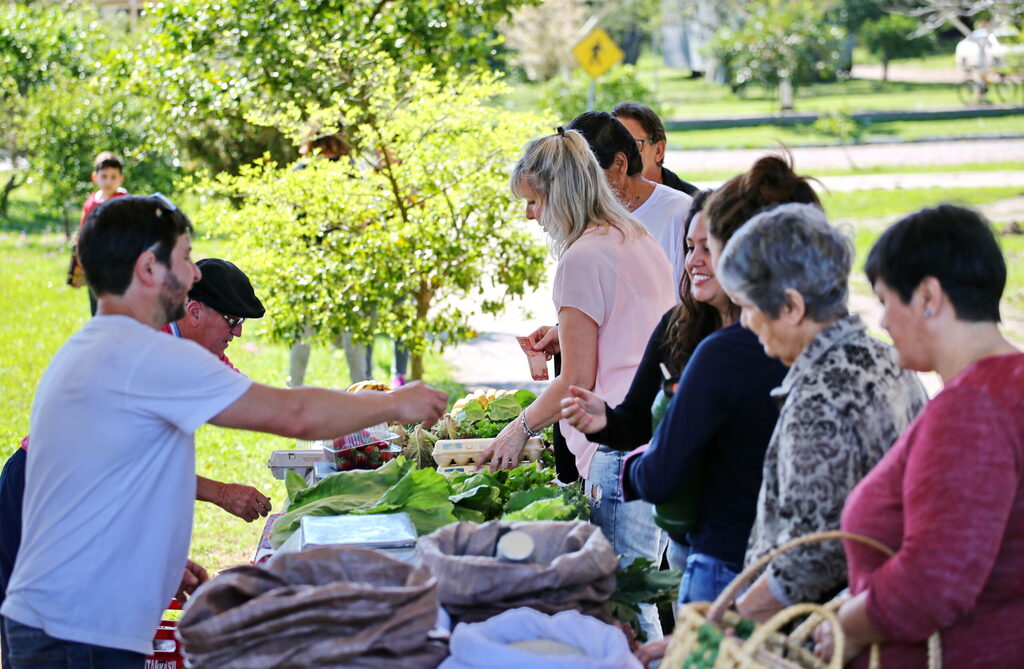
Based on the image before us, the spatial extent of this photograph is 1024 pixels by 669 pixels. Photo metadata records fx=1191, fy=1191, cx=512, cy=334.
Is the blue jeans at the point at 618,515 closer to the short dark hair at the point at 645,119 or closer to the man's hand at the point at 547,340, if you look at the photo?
the man's hand at the point at 547,340

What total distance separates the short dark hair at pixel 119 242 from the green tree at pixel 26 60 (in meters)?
18.8

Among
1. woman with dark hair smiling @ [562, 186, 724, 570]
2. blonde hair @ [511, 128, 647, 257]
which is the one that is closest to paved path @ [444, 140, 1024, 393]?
blonde hair @ [511, 128, 647, 257]

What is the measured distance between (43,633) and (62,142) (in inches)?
675

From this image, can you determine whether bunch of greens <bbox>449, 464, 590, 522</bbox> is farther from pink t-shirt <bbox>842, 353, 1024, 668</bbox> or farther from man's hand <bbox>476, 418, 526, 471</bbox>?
pink t-shirt <bbox>842, 353, 1024, 668</bbox>

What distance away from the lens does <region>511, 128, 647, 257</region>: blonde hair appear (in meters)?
3.87

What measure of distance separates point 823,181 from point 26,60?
14691 mm

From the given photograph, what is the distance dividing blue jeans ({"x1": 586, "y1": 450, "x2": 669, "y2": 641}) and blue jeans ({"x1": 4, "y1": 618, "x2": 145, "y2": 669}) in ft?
5.09

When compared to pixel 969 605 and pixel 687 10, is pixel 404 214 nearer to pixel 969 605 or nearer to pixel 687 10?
pixel 969 605

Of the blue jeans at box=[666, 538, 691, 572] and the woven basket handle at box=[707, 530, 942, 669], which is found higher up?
the woven basket handle at box=[707, 530, 942, 669]

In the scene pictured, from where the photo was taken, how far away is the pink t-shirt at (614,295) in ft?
12.4

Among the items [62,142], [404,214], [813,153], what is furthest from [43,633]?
[813,153]

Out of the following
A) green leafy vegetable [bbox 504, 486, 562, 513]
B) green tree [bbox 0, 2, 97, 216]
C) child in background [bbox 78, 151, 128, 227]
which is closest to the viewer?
green leafy vegetable [bbox 504, 486, 562, 513]

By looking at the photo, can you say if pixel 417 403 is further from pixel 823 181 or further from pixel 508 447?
pixel 823 181

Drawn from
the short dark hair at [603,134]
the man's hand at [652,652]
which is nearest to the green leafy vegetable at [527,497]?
the man's hand at [652,652]
